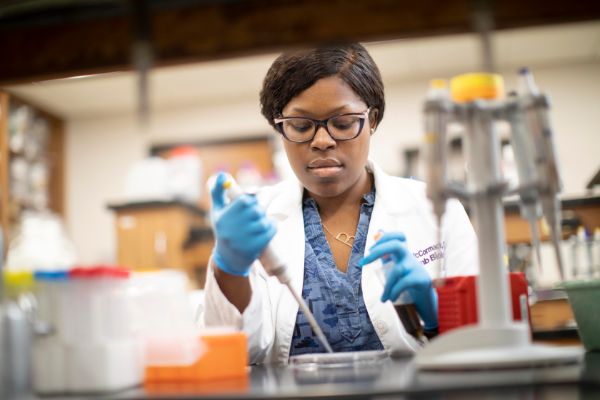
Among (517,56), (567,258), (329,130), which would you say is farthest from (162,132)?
(329,130)

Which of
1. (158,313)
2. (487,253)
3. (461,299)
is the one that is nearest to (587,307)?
A: (461,299)

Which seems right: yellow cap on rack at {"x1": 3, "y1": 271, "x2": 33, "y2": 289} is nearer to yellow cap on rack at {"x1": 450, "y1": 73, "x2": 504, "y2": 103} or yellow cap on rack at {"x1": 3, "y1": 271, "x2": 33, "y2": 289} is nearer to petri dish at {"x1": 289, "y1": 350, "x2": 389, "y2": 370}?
petri dish at {"x1": 289, "y1": 350, "x2": 389, "y2": 370}

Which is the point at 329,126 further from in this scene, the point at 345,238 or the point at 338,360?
the point at 338,360

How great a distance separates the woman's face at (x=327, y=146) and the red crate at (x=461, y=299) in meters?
0.45

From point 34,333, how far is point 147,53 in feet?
1.22

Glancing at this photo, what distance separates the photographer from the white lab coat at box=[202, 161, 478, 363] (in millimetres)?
1249

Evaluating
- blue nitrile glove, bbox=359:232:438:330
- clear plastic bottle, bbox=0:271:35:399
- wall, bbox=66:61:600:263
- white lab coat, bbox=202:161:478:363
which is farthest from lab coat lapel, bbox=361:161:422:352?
wall, bbox=66:61:600:263

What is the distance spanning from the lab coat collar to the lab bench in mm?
736

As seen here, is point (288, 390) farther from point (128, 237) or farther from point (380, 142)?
point (380, 142)

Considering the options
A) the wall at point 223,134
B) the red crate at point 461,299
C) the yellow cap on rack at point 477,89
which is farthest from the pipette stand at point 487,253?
the wall at point 223,134

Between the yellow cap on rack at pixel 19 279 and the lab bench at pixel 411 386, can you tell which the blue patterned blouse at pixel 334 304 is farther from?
the yellow cap on rack at pixel 19 279

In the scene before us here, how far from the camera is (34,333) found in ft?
2.58

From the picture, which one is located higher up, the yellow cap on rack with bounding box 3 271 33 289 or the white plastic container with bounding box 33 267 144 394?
the yellow cap on rack with bounding box 3 271 33 289

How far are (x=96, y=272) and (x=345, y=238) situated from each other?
85 cm
